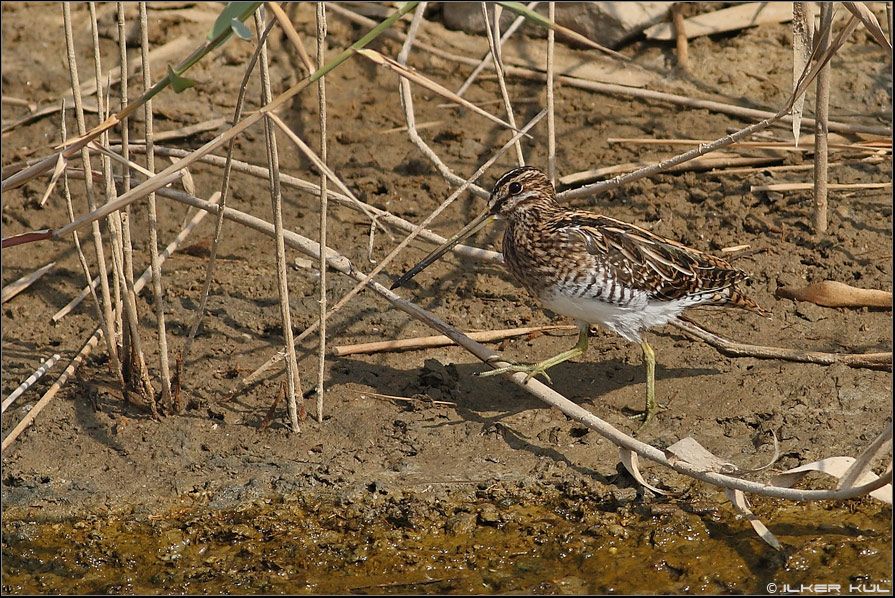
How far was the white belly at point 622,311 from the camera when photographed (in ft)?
17.4

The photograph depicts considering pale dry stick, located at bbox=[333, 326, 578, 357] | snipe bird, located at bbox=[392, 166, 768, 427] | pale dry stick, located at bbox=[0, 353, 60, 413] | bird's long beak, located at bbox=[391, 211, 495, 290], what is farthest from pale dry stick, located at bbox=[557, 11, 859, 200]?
pale dry stick, located at bbox=[0, 353, 60, 413]

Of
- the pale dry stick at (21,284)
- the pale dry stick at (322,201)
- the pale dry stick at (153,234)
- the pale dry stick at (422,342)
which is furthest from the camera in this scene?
the pale dry stick at (21,284)

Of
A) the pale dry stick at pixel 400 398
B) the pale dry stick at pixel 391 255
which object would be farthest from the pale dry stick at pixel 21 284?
the pale dry stick at pixel 400 398

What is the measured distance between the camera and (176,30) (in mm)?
7938

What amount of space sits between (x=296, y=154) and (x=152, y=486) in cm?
279

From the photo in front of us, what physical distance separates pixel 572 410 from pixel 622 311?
0.57 m

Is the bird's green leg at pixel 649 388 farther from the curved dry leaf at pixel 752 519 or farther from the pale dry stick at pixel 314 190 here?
the pale dry stick at pixel 314 190

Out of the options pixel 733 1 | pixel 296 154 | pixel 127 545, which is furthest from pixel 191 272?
pixel 733 1

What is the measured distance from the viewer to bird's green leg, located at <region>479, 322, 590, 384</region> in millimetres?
5336

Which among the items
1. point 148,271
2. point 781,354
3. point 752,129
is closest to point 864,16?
point 752,129

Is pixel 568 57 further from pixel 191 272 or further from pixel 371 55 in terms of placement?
pixel 371 55

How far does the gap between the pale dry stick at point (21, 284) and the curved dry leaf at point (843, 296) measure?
394 centimetres

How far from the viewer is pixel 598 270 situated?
5.28m

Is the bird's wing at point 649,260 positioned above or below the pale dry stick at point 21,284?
above
